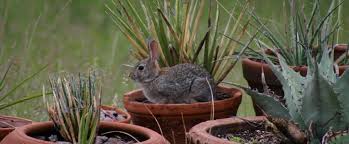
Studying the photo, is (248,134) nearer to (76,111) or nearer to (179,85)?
(76,111)

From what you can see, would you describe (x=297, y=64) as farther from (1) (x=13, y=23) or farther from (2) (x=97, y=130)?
(1) (x=13, y=23)

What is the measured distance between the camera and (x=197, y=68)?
4824mm

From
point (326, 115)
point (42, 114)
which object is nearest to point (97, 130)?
point (326, 115)

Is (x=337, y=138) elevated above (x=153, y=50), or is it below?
below

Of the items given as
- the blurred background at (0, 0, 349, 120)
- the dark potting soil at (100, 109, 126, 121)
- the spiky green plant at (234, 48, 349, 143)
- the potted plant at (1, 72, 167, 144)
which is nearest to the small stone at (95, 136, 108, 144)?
the potted plant at (1, 72, 167, 144)

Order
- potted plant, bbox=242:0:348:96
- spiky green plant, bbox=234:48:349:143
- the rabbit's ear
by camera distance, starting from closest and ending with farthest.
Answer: spiky green plant, bbox=234:48:349:143 → potted plant, bbox=242:0:348:96 → the rabbit's ear

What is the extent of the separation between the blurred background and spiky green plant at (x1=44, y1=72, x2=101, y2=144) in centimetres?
204

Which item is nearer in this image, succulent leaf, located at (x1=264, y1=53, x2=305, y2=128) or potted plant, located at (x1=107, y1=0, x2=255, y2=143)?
succulent leaf, located at (x1=264, y1=53, x2=305, y2=128)

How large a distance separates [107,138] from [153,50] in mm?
1430

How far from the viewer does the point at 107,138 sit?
3.46 m

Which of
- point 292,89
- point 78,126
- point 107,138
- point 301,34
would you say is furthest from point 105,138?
point 301,34

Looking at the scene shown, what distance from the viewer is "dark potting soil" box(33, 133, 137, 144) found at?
134 inches

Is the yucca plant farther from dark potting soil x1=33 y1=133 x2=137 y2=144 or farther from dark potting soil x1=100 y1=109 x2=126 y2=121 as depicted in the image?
dark potting soil x1=33 y1=133 x2=137 y2=144

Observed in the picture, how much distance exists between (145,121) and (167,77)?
0.35 meters
